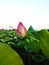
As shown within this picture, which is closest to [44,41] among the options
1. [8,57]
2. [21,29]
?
[21,29]

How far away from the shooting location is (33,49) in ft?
2.51

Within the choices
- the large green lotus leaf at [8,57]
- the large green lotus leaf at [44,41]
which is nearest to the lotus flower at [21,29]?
the large green lotus leaf at [44,41]

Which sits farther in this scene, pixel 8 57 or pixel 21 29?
→ pixel 21 29

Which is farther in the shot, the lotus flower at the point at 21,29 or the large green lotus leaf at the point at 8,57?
the lotus flower at the point at 21,29

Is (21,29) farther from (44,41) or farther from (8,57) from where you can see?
(8,57)

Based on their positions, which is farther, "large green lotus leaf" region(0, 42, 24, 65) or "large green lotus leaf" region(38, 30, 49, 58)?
"large green lotus leaf" region(38, 30, 49, 58)

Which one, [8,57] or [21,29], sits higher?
[21,29]

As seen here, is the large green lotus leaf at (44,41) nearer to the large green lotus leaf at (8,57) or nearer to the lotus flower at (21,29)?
the lotus flower at (21,29)

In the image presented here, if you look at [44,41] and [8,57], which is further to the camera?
[44,41]

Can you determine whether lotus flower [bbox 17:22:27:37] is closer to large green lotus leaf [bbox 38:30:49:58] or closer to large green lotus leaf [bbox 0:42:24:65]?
large green lotus leaf [bbox 38:30:49:58]

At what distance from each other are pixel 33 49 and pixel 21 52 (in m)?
0.15

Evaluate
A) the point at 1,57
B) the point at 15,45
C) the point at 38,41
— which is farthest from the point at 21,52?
the point at 1,57

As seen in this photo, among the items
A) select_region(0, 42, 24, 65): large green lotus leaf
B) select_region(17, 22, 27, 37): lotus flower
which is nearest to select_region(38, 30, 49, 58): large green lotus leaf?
select_region(17, 22, 27, 37): lotus flower

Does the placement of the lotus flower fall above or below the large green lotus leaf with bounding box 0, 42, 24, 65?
above
